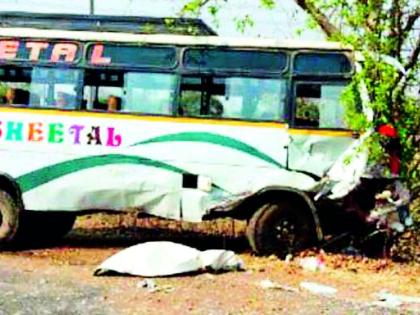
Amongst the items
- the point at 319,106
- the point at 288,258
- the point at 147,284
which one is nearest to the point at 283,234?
the point at 288,258

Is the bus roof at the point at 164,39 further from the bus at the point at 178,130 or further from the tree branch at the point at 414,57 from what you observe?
the tree branch at the point at 414,57

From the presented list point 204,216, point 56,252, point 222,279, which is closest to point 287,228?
point 204,216

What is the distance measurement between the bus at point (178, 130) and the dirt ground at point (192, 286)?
68cm

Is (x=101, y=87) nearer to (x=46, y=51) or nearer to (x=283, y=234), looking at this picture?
(x=46, y=51)

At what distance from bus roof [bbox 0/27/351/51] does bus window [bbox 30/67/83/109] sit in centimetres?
46

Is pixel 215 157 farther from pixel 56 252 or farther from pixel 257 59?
pixel 56 252

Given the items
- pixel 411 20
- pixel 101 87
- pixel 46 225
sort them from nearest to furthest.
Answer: pixel 101 87, pixel 411 20, pixel 46 225

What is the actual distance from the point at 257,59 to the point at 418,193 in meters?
2.75

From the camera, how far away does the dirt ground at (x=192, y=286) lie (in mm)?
9227

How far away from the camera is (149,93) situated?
41.9 ft

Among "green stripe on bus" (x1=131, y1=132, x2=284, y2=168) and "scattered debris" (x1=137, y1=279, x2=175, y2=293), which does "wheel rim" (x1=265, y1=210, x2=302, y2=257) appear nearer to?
"green stripe on bus" (x1=131, y1=132, x2=284, y2=168)

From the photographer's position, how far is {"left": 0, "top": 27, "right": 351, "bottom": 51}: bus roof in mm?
12508

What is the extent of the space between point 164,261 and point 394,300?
8.17 feet

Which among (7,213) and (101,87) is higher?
(101,87)
